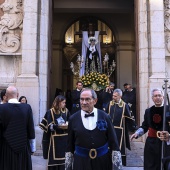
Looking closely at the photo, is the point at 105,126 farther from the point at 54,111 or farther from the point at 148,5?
the point at 148,5

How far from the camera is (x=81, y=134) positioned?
3572 mm

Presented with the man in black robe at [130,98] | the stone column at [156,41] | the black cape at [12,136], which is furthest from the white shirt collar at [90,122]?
the man in black robe at [130,98]

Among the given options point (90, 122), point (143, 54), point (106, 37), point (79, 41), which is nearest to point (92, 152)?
point (90, 122)

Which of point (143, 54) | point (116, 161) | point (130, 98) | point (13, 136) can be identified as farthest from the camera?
point (130, 98)

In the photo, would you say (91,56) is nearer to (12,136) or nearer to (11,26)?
(11,26)

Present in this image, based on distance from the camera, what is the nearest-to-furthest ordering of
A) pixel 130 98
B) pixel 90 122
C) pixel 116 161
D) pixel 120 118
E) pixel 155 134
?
pixel 116 161 → pixel 90 122 → pixel 155 134 → pixel 120 118 → pixel 130 98

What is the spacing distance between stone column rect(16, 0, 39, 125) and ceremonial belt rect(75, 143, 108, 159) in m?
5.36

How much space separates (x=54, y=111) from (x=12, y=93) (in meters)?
1.13

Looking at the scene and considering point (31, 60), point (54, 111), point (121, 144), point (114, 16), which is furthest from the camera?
point (114, 16)

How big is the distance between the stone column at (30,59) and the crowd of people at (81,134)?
9.12ft

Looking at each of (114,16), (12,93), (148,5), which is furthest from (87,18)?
(12,93)

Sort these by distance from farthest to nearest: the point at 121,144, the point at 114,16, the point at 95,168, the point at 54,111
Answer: the point at 114,16
the point at 121,144
the point at 54,111
the point at 95,168

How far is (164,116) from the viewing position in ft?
14.9

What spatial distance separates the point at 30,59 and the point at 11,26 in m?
1.36
